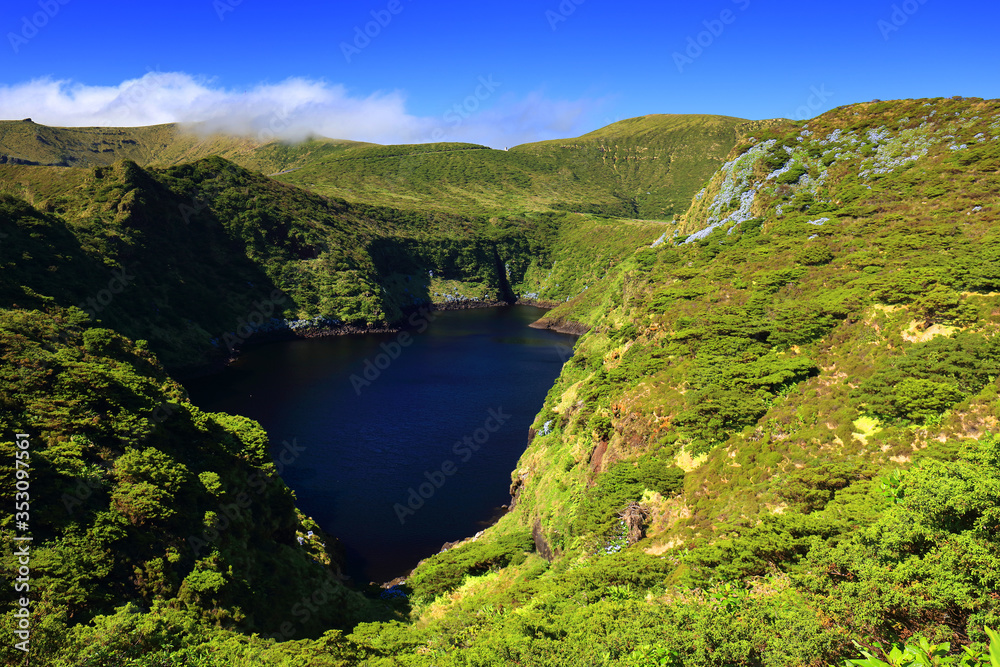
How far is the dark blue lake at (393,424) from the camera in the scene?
55375 millimetres

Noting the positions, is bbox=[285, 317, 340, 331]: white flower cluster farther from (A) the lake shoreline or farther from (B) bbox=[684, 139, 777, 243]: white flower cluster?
(B) bbox=[684, 139, 777, 243]: white flower cluster

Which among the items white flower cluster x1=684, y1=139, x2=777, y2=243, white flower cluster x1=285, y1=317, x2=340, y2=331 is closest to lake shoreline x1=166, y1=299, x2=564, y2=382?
white flower cluster x1=285, y1=317, x2=340, y2=331

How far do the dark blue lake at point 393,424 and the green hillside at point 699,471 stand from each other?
6.22 metres

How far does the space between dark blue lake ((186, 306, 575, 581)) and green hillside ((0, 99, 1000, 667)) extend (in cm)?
622

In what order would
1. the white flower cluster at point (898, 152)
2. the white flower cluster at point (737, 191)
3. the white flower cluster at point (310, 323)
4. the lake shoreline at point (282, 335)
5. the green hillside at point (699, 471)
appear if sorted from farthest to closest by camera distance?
the white flower cluster at point (310, 323) < the lake shoreline at point (282, 335) < the white flower cluster at point (737, 191) < the white flower cluster at point (898, 152) < the green hillside at point (699, 471)

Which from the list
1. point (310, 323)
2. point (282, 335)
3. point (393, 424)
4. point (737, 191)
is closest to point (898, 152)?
point (737, 191)

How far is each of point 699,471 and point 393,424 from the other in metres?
53.8

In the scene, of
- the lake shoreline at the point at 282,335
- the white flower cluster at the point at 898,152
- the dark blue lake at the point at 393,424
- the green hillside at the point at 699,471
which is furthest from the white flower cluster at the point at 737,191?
the lake shoreline at the point at 282,335

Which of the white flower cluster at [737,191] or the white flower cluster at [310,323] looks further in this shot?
the white flower cluster at [310,323]

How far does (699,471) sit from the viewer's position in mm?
33812

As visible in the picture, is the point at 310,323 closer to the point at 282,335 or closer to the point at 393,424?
the point at 282,335

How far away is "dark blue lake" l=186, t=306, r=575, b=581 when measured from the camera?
55.4 metres

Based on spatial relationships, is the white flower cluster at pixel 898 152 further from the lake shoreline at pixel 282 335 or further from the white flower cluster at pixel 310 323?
the white flower cluster at pixel 310 323

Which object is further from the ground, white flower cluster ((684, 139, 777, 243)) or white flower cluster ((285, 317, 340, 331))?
white flower cluster ((684, 139, 777, 243))
